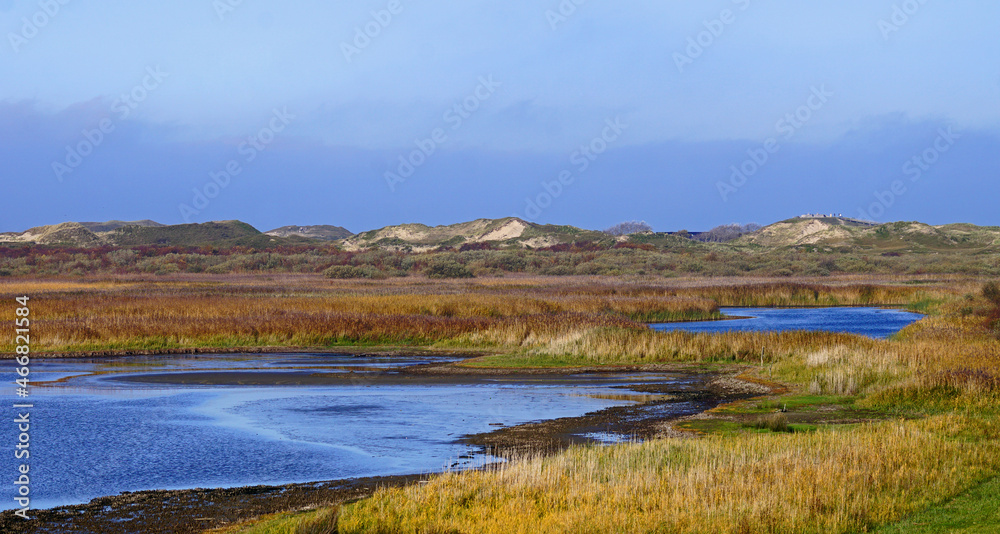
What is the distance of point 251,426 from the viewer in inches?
771

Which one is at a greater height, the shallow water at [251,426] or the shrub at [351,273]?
the shrub at [351,273]

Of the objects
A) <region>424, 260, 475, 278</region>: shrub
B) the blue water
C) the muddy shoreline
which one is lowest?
the muddy shoreline

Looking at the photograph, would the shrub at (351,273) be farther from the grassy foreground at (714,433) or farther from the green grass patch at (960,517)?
the green grass patch at (960,517)

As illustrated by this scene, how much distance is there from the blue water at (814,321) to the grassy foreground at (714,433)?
4.11 meters

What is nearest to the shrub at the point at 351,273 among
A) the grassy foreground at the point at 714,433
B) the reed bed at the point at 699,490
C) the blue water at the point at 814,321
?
the blue water at the point at 814,321

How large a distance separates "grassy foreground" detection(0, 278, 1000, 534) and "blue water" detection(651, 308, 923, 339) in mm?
4106

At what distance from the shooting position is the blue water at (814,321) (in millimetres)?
45156

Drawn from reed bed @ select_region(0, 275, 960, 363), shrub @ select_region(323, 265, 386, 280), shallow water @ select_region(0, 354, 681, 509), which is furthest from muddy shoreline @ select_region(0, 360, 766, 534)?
shrub @ select_region(323, 265, 386, 280)

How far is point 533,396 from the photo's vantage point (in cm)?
2469

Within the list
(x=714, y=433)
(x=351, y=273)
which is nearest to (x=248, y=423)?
(x=714, y=433)

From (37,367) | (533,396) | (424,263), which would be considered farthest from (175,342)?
(424,263)

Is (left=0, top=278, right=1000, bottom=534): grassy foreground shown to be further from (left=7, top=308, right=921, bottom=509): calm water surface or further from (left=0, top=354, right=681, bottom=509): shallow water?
(left=0, top=354, right=681, bottom=509): shallow water

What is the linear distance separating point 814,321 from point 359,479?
4198 cm

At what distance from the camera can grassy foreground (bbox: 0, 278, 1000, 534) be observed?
35.4 feet
